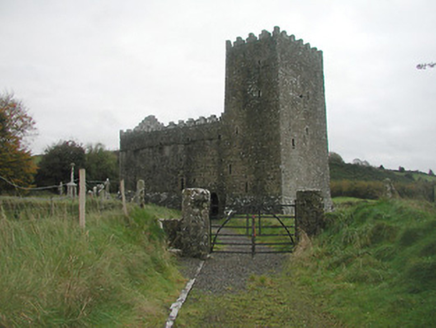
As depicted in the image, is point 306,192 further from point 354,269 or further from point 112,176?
point 112,176

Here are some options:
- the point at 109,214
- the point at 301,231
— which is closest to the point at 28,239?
the point at 109,214

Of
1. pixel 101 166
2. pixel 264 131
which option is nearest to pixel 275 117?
pixel 264 131

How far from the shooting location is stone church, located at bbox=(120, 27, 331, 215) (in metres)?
22.6

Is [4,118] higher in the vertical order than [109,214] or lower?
higher

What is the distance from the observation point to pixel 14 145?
28781mm

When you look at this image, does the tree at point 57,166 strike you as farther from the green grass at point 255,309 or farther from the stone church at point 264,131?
the green grass at point 255,309

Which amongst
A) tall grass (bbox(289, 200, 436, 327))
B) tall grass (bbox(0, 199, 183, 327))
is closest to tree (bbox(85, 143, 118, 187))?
tall grass (bbox(289, 200, 436, 327))

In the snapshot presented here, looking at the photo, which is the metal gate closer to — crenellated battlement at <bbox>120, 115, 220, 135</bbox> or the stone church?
the stone church

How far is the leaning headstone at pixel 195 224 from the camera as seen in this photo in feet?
37.6

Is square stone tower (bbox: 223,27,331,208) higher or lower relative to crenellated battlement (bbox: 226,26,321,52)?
lower

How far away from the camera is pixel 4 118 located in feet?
94.8

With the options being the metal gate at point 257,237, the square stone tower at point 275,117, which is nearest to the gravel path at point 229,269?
the metal gate at point 257,237

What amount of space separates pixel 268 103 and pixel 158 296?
17698mm

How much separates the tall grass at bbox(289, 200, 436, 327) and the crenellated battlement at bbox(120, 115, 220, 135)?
1696 cm
